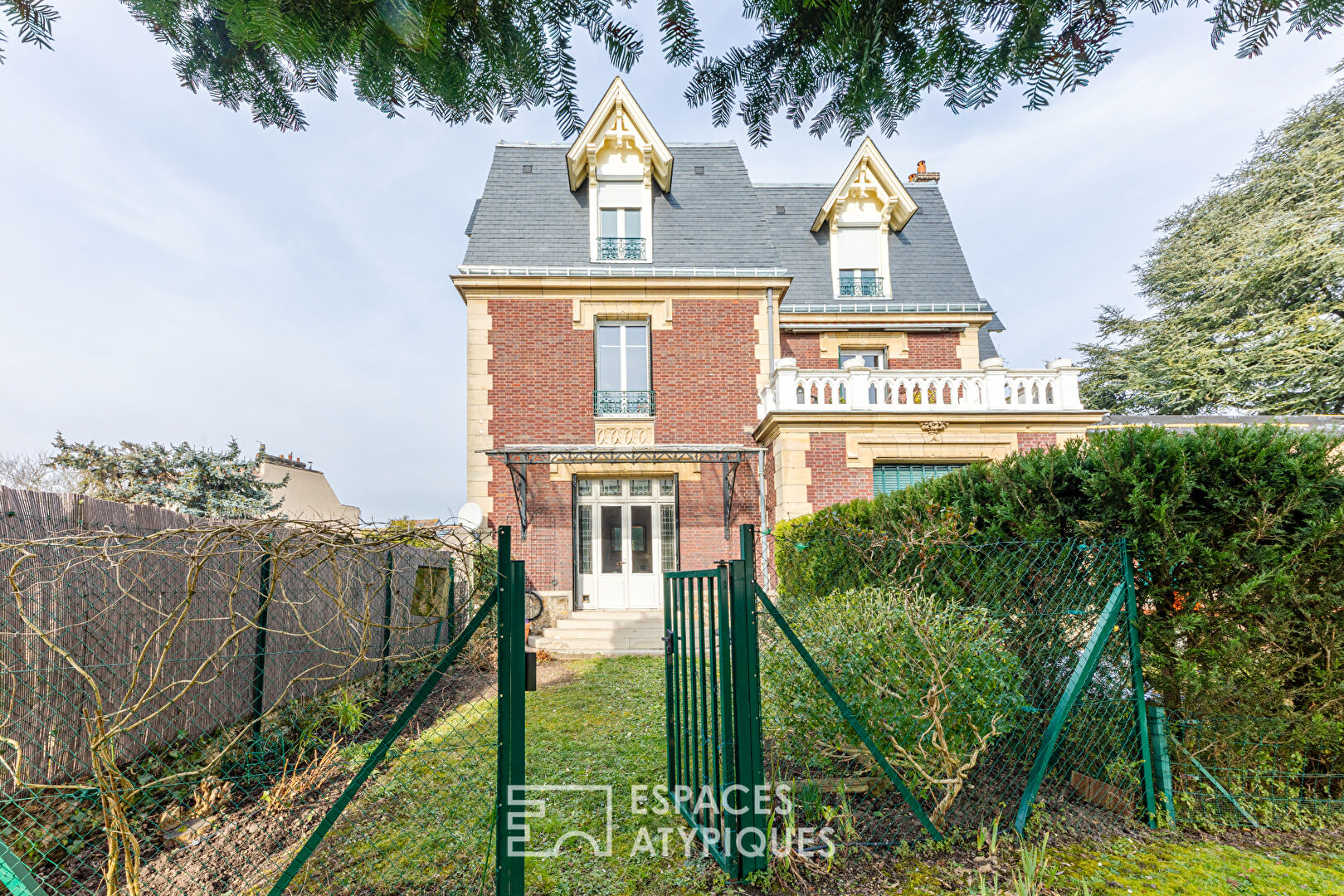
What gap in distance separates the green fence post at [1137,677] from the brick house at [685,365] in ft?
20.9

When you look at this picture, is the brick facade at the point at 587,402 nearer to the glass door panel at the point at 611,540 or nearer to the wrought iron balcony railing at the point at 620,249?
the glass door panel at the point at 611,540

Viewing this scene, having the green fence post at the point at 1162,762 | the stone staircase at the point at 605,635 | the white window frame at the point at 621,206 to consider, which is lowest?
the stone staircase at the point at 605,635

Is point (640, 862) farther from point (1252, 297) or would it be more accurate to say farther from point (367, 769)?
point (1252, 297)

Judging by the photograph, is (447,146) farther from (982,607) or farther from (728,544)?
(728,544)

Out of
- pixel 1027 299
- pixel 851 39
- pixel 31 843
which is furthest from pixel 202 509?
pixel 1027 299

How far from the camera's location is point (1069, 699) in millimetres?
3254

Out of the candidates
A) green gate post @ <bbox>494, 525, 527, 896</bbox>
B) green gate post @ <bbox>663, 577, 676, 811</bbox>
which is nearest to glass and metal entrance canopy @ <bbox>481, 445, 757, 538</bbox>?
green gate post @ <bbox>663, 577, 676, 811</bbox>

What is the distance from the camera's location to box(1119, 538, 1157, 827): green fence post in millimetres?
3416

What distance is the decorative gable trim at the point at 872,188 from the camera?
13.2 meters

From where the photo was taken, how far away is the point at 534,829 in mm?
3492

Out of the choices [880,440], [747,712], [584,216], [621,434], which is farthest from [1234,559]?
[584,216]

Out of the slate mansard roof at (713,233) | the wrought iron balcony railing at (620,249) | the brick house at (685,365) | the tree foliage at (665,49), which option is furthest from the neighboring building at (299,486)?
the tree foliage at (665,49)

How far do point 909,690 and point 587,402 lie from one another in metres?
8.91

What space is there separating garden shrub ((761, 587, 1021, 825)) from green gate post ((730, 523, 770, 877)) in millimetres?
761
